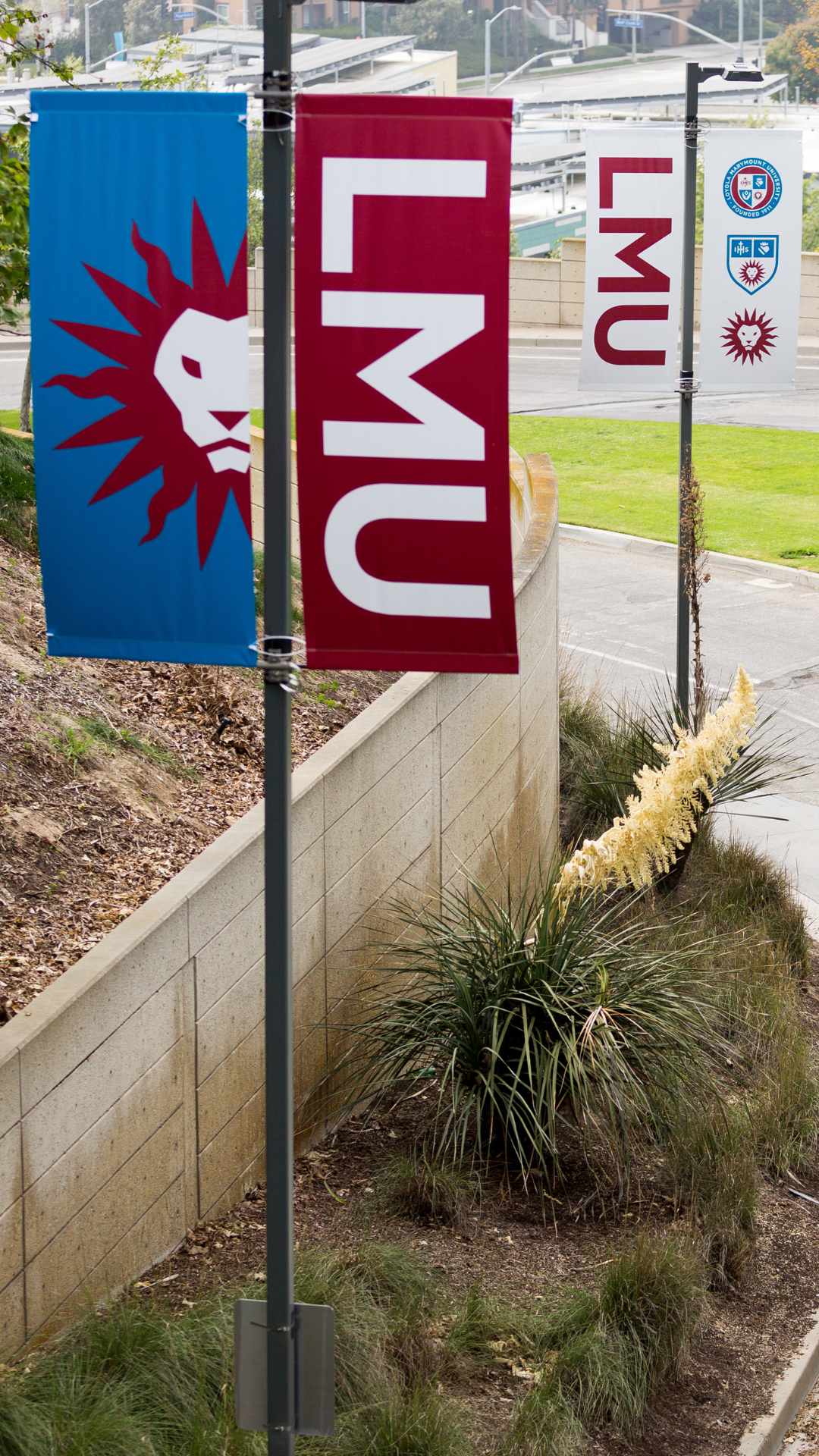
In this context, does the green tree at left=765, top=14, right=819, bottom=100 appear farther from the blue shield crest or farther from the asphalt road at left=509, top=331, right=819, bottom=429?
the blue shield crest

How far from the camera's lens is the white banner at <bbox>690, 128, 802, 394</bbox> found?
10.5 m

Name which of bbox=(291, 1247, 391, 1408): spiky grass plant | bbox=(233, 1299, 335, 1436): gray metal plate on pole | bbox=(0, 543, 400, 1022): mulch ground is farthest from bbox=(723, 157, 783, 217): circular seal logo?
bbox=(233, 1299, 335, 1436): gray metal plate on pole

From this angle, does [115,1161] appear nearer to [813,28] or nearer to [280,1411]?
[280,1411]

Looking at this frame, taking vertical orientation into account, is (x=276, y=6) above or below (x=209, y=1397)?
above

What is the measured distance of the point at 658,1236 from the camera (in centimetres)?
590

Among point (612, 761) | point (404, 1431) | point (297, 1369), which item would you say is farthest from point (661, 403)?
point (297, 1369)

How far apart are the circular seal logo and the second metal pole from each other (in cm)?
26

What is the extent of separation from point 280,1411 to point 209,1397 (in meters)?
0.84

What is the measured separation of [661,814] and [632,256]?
182 inches

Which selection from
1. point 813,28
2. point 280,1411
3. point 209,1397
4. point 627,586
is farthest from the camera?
point 813,28

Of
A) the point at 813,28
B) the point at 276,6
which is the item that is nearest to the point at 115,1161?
the point at 276,6

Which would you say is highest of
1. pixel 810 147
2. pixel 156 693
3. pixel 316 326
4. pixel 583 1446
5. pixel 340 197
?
pixel 810 147

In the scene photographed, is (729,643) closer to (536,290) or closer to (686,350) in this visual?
(686,350)

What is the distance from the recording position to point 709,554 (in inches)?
760
